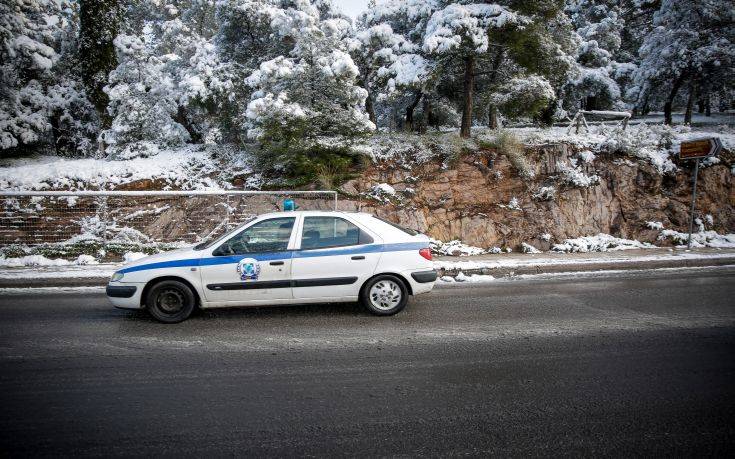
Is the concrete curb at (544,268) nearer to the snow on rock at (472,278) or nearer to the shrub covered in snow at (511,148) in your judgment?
the snow on rock at (472,278)

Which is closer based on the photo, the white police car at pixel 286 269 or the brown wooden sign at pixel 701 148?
the white police car at pixel 286 269

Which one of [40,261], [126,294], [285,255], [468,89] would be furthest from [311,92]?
[40,261]

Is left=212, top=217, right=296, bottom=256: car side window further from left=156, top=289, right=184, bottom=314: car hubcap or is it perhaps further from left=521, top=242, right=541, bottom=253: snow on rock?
left=521, top=242, right=541, bottom=253: snow on rock

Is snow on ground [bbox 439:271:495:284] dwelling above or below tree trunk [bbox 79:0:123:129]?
below

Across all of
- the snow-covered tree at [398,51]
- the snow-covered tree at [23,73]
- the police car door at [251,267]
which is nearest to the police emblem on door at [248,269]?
the police car door at [251,267]

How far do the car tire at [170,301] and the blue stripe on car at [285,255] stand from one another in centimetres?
29

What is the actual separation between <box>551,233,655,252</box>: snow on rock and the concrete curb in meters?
1.68

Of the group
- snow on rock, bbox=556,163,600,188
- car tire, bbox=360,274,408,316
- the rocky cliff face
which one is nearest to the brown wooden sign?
the rocky cliff face

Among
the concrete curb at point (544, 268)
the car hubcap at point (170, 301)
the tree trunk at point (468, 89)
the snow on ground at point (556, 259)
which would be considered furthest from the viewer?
the tree trunk at point (468, 89)

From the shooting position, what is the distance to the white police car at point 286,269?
216 inches

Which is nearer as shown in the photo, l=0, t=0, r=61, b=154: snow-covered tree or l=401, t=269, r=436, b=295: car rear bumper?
l=401, t=269, r=436, b=295: car rear bumper

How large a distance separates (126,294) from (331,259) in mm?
2930

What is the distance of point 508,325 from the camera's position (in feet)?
17.5

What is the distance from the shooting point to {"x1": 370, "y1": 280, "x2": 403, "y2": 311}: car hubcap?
5.84 m
